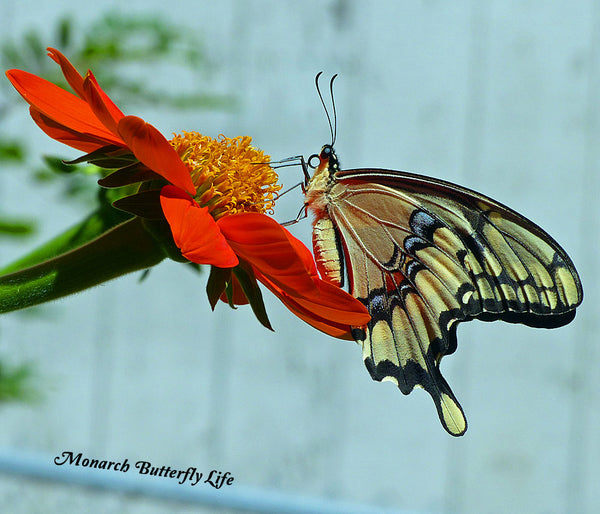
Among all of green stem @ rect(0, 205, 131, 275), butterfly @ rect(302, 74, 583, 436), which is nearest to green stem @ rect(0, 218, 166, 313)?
green stem @ rect(0, 205, 131, 275)

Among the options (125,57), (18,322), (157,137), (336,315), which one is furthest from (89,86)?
(18,322)

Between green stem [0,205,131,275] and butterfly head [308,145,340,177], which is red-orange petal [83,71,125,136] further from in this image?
butterfly head [308,145,340,177]

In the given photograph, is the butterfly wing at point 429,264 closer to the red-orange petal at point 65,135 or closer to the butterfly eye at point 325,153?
the butterfly eye at point 325,153

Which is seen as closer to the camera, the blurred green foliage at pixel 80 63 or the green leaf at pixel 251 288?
the green leaf at pixel 251 288

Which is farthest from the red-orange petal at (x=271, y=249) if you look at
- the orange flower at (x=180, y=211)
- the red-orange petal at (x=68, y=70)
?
the red-orange petal at (x=68, y=70)

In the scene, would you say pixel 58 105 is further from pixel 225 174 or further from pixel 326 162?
pixel 326 162

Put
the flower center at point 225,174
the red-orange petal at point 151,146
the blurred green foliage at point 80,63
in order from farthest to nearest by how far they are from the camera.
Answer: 1. the blurred green foliage at point 80,63
2. the flower center at point 225,174
3. the red-orange petal at point 151,146
